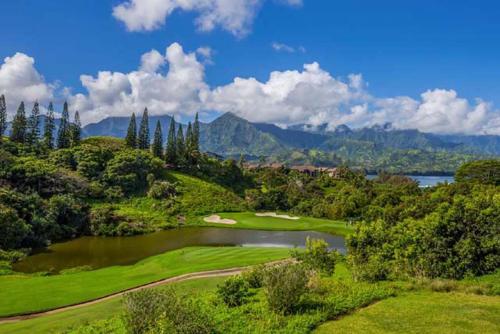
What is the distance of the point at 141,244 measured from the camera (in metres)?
47.2

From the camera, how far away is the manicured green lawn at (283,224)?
5791 centimetres

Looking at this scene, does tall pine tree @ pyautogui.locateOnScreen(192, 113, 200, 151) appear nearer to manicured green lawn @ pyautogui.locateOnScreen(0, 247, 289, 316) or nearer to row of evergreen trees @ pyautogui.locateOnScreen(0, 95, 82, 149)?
row of evergreen trees @ pyautogui.locateOnScreen(0, 95, 82, 149)

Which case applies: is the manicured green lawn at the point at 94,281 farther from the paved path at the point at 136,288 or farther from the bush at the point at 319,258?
the bush at the point at 319,258

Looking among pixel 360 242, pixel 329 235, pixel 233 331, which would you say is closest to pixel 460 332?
pixel 233 331

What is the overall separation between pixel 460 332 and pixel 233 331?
22.1ft

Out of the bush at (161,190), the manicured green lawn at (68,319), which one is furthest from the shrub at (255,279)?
the bush at (161,190)

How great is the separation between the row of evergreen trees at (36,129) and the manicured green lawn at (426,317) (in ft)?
280

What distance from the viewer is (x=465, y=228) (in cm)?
1777

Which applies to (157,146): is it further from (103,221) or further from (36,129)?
(103,221)

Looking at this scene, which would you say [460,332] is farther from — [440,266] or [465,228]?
[465,228]

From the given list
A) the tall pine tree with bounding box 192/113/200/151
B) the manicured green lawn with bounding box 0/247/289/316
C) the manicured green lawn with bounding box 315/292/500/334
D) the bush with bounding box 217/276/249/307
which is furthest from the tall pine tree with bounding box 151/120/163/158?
the manicured green lawn with bounding box 315/292/500/334

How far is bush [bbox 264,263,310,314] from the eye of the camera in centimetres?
1223

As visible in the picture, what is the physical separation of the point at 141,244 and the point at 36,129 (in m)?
56.3

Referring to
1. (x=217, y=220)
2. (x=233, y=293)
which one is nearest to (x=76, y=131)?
(x=217, y=220)
